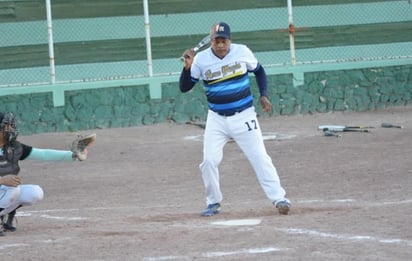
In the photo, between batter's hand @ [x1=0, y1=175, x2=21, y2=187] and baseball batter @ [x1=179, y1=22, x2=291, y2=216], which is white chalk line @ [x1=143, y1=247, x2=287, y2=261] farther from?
baseball batter @ [x1=179, y1=22, x2=291, y2=216]

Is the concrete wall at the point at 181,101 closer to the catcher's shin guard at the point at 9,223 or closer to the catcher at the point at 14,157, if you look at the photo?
the catcher's shin guard at the point at 9,223

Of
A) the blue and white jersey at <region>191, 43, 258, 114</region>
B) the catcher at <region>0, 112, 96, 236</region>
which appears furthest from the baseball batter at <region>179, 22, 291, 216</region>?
the catcher at <region>0, 112, 96, 236</region>

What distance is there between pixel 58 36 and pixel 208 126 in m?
8.77

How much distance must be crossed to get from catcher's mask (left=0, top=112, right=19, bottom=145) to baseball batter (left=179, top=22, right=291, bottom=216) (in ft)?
6.53

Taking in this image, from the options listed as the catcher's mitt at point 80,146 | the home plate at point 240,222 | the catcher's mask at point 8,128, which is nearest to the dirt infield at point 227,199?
the home plate at point 240,222

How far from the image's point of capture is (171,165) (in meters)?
15.7

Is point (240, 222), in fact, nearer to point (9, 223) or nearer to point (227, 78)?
point (227, 78)

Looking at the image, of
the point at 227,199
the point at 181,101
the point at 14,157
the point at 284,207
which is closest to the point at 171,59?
the point at 181,101

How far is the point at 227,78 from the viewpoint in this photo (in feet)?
34.8

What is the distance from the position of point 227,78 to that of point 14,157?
2.30 metres

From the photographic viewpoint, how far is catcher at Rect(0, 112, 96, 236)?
9.45m

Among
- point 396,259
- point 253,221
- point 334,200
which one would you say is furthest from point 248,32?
point 396,259

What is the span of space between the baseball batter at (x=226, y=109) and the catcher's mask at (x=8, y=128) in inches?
78.3

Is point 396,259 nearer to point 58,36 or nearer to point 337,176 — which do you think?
point 337,176
